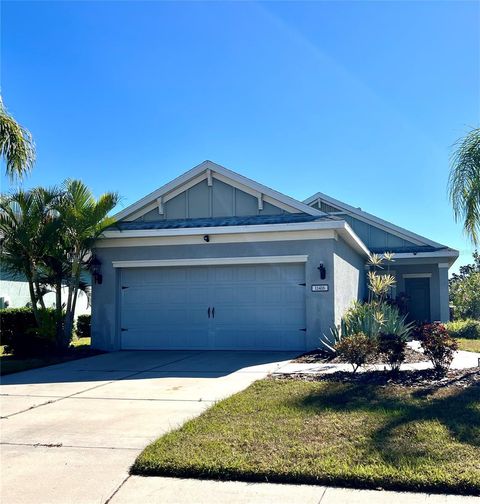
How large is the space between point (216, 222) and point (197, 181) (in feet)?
5.43

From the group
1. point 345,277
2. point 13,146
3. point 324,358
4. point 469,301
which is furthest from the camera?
point 469,301

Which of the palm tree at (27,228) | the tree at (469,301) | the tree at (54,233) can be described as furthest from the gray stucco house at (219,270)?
the tree at (469,301)

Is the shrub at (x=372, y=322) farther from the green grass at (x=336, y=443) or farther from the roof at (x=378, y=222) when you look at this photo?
the roof at (x=378, y=222)

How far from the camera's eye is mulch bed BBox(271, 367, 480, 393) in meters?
8.05

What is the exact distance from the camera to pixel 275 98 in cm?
1313

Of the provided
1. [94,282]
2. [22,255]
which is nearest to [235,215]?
[94,282]

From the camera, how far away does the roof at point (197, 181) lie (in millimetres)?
14109

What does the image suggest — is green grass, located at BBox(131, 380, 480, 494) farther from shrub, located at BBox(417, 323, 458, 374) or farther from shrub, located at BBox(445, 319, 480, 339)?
shrub, located at BBox(445, 319, 480, 339)

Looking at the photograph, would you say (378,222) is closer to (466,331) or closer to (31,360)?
(466,331)

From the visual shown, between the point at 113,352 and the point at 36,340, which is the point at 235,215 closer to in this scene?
the point at 113,352

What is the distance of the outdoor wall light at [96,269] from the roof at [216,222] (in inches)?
39.3

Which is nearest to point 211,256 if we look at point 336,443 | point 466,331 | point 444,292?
point 336,443

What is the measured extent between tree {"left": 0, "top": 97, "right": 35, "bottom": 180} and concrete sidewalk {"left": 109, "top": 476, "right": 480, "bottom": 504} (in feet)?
24.4

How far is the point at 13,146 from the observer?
9.82 meters
